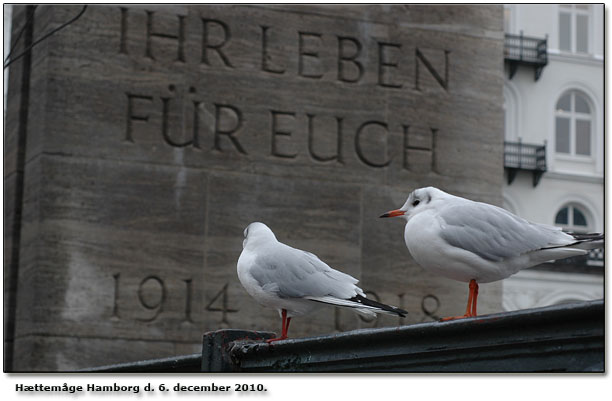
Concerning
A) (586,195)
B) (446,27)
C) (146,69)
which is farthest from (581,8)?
(146,69)

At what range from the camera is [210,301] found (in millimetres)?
10766

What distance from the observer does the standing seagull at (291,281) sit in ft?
16.7

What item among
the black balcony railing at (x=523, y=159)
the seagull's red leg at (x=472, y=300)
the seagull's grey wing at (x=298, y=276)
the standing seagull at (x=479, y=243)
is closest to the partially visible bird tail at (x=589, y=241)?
the standing seagull at (x=479, y=243)

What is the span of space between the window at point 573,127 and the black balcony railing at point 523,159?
1102mm

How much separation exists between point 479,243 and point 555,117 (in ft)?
94.6

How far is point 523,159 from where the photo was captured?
104 feet

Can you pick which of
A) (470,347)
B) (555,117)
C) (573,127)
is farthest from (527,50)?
(470,347)

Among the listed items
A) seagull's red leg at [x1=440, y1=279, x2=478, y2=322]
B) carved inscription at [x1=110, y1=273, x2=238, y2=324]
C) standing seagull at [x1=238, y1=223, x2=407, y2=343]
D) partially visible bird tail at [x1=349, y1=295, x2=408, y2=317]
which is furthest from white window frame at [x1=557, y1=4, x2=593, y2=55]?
seagull's red leg at [x1=440, y1=279, x2=478, y2=322]

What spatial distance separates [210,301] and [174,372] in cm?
509

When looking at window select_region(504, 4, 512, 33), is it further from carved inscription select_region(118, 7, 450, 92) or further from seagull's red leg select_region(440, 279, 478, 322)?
seagull's red leg select_region(440, 279, 478, 322)

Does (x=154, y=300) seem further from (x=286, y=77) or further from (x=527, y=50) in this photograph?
(x=527, y=50)

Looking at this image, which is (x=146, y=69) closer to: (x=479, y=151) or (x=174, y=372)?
(x=479, y=151)

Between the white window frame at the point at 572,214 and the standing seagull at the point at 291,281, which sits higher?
the white window frame at the point at 572,214

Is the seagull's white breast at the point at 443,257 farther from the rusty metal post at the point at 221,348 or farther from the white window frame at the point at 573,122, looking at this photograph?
the white window frame at the point at 573,122
